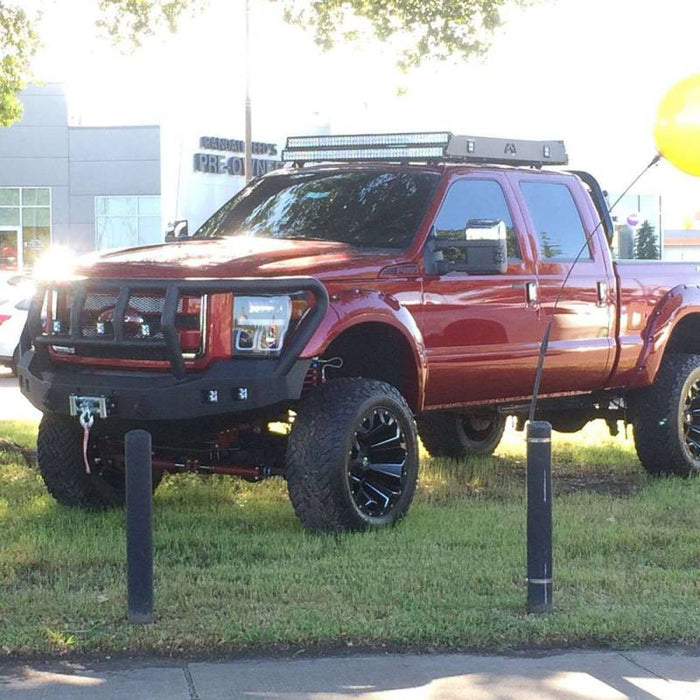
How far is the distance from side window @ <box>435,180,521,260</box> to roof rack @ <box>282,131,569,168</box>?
28 cm

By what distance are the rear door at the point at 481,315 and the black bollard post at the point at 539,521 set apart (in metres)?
2.05

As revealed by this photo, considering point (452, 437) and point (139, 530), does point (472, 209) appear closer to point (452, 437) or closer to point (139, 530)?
point (452, 437)

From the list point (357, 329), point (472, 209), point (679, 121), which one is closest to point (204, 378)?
point (357, 329)

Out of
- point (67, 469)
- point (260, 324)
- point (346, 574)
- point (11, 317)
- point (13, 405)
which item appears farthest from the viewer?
point (11, 317)

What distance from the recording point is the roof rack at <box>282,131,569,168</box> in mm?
8547

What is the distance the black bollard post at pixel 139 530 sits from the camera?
5.48 metres

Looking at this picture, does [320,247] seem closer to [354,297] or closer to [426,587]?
[354,297]

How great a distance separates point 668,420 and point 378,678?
4.92 m

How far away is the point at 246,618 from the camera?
550 centimetres

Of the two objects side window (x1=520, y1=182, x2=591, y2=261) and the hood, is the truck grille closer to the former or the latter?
the hood

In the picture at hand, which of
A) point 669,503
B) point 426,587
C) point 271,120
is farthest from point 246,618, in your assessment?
point 271,120

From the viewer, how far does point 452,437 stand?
10.4m

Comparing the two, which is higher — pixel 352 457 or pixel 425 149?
pixel 425 149

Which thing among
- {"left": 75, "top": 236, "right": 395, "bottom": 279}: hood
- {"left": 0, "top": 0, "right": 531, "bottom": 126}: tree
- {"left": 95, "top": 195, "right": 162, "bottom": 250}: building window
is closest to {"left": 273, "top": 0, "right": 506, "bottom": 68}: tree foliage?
{"left": 0, "top": 0, "right": 531, "bottom": 126}: tree
